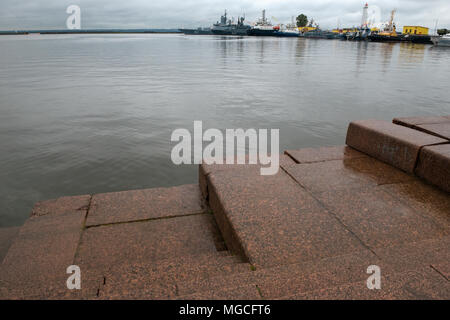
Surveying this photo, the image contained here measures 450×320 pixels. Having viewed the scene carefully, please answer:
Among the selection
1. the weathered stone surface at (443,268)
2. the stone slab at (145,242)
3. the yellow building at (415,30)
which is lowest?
the stone slab at (145,242)

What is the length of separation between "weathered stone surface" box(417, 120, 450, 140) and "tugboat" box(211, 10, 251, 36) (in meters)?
128

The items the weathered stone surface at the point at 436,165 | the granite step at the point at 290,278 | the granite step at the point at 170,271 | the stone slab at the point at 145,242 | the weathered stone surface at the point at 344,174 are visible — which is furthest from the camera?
the weathered stone surface at the point at 344,174

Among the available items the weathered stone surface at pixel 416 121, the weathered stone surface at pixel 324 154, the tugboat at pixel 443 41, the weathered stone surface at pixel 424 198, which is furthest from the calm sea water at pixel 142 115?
the tugboat at pixel 443 41

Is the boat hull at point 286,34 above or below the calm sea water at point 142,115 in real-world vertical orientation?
above

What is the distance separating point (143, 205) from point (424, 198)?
2.71 metres

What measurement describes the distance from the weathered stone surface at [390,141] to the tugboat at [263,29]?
125 m

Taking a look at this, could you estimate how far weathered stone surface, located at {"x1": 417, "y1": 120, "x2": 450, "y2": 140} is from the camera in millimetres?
3535

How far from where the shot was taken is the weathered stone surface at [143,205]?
3096 millimetres

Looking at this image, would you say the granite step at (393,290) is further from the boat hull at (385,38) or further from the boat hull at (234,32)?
the boat hull at (234,32)

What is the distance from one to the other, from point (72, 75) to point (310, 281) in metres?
17.9

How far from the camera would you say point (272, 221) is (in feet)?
7.86

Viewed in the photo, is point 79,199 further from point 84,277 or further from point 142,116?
point 142,116

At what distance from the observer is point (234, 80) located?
49.7 feet

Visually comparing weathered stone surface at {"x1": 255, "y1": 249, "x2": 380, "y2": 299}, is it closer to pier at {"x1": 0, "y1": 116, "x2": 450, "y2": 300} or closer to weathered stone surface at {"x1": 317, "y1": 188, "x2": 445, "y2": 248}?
pier at {"x1": 0, "y1": 116, "x2": 450, "y2": 300}
